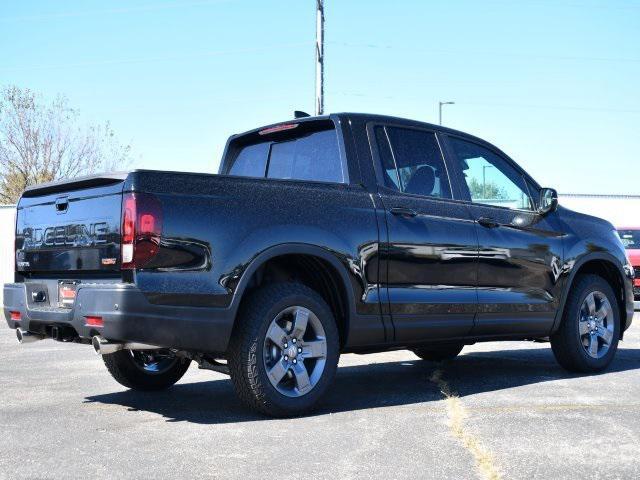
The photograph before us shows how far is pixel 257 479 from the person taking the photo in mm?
3797

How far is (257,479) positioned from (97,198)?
2.01 m

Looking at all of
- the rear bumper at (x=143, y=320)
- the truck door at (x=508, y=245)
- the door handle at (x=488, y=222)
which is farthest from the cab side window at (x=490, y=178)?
the rear bumper at (x=143, y=320)

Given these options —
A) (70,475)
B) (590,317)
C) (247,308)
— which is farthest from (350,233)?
(590,317)

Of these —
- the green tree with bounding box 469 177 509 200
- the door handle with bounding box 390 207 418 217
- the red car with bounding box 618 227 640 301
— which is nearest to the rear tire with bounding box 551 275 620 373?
the green tree with bounding box 469 177 509 200

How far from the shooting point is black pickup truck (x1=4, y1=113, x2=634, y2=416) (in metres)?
4.78

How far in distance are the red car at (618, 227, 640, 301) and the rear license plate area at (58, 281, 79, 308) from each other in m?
13.6

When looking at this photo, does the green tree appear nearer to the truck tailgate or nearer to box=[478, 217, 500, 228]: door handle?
box=[478, 217, 500, 228]: door handle

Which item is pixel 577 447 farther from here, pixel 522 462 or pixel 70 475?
pixel 70 475

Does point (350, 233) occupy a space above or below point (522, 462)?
above

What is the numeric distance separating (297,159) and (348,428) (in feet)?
7.09

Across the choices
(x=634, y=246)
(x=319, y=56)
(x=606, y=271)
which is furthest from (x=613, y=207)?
(x=606, y=271)

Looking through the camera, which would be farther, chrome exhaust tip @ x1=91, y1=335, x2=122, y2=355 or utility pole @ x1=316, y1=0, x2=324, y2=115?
utility pole @ x1=316, y1=0, x2=324, y2=115

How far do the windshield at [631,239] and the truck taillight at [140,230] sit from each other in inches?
598

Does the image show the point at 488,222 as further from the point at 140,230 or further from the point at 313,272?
the point at 140,230
